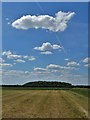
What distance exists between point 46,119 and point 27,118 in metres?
1.03

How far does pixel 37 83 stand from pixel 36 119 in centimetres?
17986

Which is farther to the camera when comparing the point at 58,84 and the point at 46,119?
the point at 58,84

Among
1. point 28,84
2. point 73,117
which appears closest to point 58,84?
point 28,84

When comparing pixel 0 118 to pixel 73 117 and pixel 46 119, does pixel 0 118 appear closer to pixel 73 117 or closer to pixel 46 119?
pixel 46 119

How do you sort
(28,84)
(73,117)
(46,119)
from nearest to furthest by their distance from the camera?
(46,119) → (73,117) → (28,84)

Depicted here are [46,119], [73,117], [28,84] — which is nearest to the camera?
[46,119]

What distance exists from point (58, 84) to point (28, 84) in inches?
728

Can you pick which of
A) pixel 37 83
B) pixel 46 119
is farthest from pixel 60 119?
pixel 37 83

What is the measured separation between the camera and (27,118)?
54.1 feet

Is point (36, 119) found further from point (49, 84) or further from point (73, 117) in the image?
point (49, 84)

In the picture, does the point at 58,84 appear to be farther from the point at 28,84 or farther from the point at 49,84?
the point at 28,84

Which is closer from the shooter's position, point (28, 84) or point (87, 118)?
point (87, 118)

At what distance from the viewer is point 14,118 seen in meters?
16.5

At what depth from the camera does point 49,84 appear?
7790 inches
